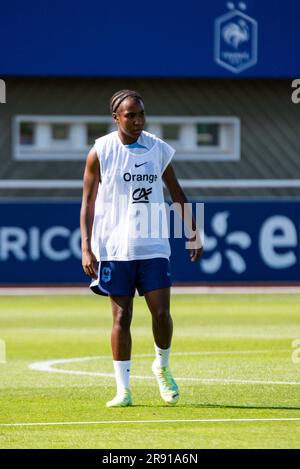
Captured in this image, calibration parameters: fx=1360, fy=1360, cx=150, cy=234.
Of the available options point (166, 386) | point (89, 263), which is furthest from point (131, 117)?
point (166, 386)

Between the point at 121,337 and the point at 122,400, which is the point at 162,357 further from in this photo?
the point at 122,400

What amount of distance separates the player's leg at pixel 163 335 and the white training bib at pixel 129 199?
28 cm

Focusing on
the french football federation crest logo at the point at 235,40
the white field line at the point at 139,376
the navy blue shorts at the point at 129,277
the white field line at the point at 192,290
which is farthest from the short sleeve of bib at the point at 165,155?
the french football federation crest logo at the point at 235,40

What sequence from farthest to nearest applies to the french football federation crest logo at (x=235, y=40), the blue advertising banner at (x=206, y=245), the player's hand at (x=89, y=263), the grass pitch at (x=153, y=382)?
1. the french football federation crest logo at (x=235, y=40)
2. the blue advertising banner at (x=206, y=245)
3. the player's hand at (x=89, y=263)
4. the grass pitch at (x=153, y=382)

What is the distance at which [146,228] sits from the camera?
30.2 ft

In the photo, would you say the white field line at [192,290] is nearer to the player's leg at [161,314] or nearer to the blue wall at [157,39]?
the blue wall at [157,39]

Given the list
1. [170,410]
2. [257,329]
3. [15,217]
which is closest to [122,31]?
[15,217]

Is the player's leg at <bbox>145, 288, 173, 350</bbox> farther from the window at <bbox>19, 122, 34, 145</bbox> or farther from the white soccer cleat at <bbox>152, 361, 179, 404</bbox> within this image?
the window at <bbox>19, 122, 34, 145</bbox>

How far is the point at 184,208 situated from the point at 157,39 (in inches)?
934

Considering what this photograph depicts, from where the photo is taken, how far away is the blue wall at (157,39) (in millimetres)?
32094

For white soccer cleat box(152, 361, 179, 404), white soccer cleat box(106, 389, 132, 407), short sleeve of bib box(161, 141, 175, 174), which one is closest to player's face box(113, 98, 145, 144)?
short sleeve of bib box(161, 141, 175, 174)

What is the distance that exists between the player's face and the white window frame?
922 inches

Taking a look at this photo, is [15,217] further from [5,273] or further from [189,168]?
[189,168]

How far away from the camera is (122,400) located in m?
9.03
